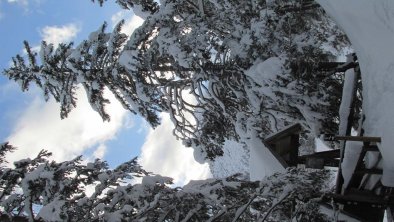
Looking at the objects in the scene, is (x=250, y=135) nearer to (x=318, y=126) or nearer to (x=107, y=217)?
(x=318, y=126)

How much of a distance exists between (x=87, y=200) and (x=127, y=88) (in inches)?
208

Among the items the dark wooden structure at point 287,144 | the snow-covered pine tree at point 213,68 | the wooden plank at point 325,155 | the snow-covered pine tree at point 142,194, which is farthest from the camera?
the snow-covered pine tree at point 213,68

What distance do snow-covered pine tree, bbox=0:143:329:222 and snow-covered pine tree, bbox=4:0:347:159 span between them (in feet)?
7.95

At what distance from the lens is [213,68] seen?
30.9 ft

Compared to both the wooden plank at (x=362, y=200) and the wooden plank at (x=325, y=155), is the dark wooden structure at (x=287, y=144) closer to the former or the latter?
the wooden plank at (x=325, y=155)

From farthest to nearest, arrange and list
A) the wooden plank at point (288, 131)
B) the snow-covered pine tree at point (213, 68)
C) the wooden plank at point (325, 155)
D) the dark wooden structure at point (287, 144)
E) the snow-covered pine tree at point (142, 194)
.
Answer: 1. the snow-covered pine tree at point (213, 68)
2. the dark wooden structure at point (287, 144)
3. the wooden plank at point (288, 131)
4. the wooden plank at point (325, 155)
5. the snow-covered pine tree at point (142, 194)

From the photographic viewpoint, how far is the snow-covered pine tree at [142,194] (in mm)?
5031

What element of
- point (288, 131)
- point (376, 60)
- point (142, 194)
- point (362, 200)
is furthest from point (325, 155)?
point (142, 194)

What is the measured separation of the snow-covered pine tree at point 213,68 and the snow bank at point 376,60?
1.97 m

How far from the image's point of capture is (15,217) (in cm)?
469

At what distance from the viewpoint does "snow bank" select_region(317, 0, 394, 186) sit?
209 inches

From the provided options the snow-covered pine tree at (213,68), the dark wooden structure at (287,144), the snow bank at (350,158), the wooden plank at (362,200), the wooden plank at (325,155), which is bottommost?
the wooden plank at (362,200)

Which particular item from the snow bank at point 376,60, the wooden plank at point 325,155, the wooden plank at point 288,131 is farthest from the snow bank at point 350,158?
the wooden plank at point 288,131

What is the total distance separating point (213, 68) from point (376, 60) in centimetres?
413
